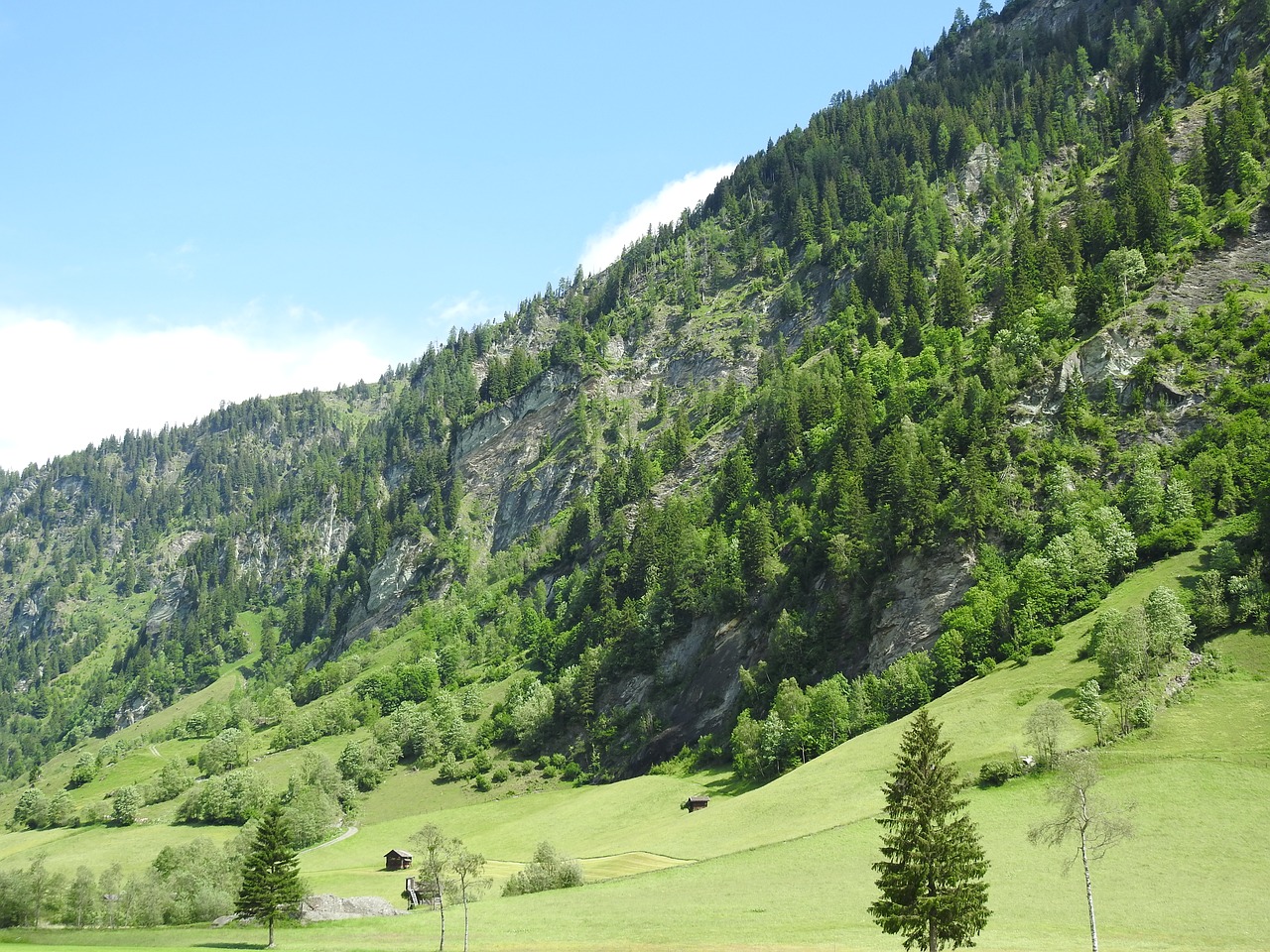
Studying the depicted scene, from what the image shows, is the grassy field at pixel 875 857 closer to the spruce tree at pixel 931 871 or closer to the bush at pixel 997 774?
the bush at pixel 997 774

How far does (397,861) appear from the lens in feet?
341

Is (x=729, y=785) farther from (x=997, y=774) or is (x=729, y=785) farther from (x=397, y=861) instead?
(x=997, y=774)

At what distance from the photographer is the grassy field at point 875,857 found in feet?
168

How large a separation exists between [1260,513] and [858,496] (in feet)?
169

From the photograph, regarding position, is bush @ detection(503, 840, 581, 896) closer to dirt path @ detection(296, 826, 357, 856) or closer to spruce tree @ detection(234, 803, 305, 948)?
spruce tree @ detection(234, 803, 305, 948)

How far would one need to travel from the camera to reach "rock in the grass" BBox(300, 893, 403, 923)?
75.4 metres

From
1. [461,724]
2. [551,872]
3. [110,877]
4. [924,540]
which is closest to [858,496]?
[924,540]

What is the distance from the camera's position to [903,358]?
180 m

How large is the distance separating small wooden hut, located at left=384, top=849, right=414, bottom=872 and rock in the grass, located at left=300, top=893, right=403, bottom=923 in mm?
23248

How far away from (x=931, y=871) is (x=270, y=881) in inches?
1959

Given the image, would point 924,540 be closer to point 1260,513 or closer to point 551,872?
point 1260,513

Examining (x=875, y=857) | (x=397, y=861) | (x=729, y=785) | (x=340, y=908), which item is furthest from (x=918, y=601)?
(x=340, y=908)

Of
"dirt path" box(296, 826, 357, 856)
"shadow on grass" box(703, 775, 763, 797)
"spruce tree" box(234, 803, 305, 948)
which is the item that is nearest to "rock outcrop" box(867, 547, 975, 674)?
"shadow on grass" box(703, 775, 763, 797)

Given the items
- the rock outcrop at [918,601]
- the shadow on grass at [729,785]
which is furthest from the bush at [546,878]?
the rock outcrop at [918,601]
